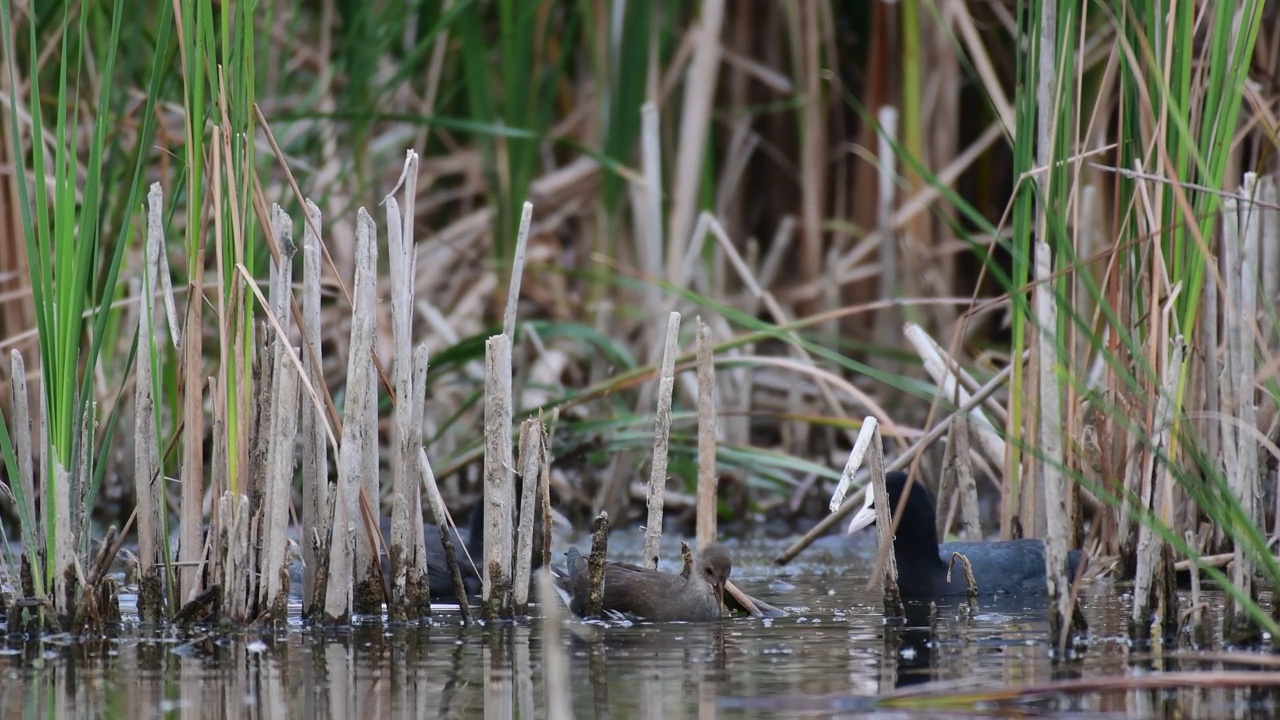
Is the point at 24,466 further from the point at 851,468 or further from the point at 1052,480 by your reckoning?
the point at 1052,480

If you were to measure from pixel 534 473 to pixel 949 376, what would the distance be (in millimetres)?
2180

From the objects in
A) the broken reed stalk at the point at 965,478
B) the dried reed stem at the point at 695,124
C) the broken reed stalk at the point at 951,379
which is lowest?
the broken reed stalk at the point at 965,478

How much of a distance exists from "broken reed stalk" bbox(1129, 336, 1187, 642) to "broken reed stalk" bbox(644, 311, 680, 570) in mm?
1417

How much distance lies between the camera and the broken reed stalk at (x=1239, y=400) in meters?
3.84

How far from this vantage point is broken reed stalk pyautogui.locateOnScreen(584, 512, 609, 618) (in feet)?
15.9

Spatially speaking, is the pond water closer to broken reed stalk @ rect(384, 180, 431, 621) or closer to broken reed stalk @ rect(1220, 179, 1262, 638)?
broken reed stalk @ rect(384, 180, 431, 621)

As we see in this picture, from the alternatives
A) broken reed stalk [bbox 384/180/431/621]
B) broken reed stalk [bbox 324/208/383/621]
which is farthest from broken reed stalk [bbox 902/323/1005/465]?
broken reed stalk [bbox 324/208/383/621]

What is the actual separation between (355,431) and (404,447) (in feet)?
0.69

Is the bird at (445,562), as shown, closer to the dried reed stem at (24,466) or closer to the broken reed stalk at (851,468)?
the dried reed stem at (24,466)

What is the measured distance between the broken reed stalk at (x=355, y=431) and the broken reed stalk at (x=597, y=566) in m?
0.68

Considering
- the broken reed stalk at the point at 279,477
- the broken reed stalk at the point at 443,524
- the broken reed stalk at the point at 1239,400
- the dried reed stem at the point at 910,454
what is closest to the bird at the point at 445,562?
the broken reed stalk at the point at 443,524

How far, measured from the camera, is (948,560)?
5809 mm

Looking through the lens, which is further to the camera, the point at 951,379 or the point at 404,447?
the point at 951,379

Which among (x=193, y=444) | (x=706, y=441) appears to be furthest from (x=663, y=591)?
(x=193, y=444)
